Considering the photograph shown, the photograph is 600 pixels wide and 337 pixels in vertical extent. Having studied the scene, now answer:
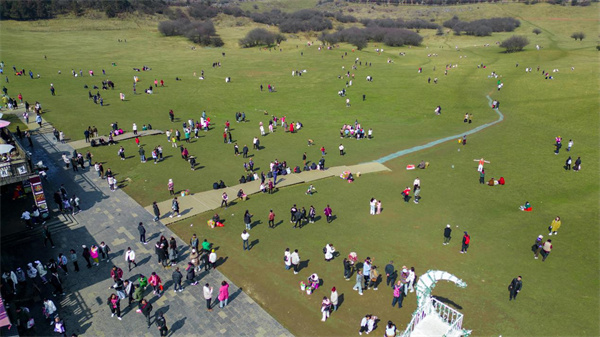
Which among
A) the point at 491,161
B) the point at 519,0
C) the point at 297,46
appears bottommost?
the point at 491,161

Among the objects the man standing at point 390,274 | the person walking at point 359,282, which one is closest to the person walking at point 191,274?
the person walking at point 359,282

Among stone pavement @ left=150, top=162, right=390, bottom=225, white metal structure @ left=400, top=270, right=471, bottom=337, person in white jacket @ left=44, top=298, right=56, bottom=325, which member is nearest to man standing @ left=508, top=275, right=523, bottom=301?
white metal structure @ left=400, top=270, right=471, bottom=337

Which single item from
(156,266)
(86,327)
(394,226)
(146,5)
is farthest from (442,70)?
(146,5)

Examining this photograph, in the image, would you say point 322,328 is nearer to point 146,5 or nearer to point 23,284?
point 23,284

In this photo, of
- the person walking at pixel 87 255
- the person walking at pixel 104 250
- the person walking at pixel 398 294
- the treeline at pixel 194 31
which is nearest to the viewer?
the person walking at pixel 398 294

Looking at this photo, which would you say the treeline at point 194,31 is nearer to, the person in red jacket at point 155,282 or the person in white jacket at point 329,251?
the person in white jacket at point 329,251
